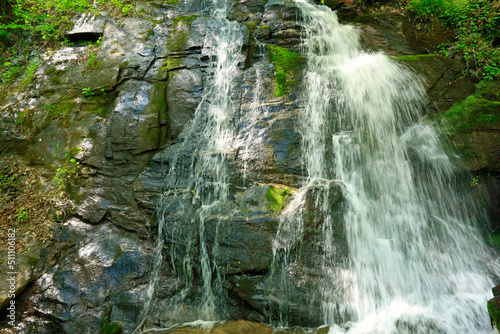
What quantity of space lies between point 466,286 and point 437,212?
1273 millimetres

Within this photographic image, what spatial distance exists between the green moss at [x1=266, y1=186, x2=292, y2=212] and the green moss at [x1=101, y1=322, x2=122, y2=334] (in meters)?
3.13

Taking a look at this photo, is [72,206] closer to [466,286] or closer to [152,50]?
[152,50]

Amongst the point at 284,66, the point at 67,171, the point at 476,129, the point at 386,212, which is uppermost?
the point at 284,66

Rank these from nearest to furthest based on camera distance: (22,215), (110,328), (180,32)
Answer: (110,328) → (22,215) → (180,32)

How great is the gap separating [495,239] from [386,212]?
6.30 ft

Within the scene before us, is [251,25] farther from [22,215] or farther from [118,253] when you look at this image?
[22,215]

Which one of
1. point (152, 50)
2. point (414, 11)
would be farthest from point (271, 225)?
point (414, 11)

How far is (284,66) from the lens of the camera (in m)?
6.14

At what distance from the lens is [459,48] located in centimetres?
662

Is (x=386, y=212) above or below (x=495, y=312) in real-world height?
above

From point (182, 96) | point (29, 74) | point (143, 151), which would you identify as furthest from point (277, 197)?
point (29, 74)

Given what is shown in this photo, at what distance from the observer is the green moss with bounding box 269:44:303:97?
582 centimetres

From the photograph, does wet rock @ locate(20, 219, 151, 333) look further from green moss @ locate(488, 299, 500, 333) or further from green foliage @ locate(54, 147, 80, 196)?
green moss @ locate(488, 299, 500, 333)

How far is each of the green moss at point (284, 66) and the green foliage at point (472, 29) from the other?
4.03 metres
